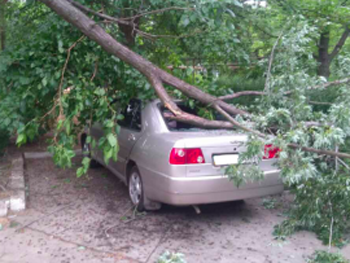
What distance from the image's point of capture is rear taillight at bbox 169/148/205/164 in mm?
4367

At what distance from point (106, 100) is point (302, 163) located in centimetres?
244

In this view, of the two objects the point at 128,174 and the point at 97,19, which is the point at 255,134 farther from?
the point at 97,19

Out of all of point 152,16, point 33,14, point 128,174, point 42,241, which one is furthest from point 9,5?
point 42,241

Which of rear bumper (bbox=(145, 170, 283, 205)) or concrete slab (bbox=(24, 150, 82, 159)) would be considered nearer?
rear bumper (bbox=(145, 170, 283, 205))

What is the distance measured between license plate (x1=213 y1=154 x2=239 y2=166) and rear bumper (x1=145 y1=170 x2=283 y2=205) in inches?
7.0

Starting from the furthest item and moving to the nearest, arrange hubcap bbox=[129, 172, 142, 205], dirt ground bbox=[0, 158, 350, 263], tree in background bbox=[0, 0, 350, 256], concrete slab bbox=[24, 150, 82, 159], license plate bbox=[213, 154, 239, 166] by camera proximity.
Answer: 1. concrete slab bbox=[24, 150, 82, 159]
2. hubcap bbox=[129, 172, 142, 205]
3. license plate bbox=[213, 154, 239, 166]
4. dirt ground bbox=[0, 158, 350, 263]
5. tree in background bbox=[0, 0, 350, 256]

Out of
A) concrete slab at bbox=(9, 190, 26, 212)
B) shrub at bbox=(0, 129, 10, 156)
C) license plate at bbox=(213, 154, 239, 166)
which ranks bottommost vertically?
concrete slab at bbox=(9, 190, 26, 212)

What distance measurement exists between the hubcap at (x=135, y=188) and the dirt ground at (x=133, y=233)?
0.57ft

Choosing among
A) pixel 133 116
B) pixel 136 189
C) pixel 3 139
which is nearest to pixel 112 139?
pixel 136 189

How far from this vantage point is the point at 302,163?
3.55 meters

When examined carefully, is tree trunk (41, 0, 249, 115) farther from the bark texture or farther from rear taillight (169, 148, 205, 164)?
the bark texture

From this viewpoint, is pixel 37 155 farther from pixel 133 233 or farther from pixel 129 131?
pixel 133 233

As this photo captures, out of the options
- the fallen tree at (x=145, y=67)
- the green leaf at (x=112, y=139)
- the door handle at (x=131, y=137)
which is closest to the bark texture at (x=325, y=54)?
the fallen tree at (x=145, y=67)

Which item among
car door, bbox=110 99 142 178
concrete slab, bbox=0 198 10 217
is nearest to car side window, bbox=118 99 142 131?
car door, bbox=110 99 142 178
